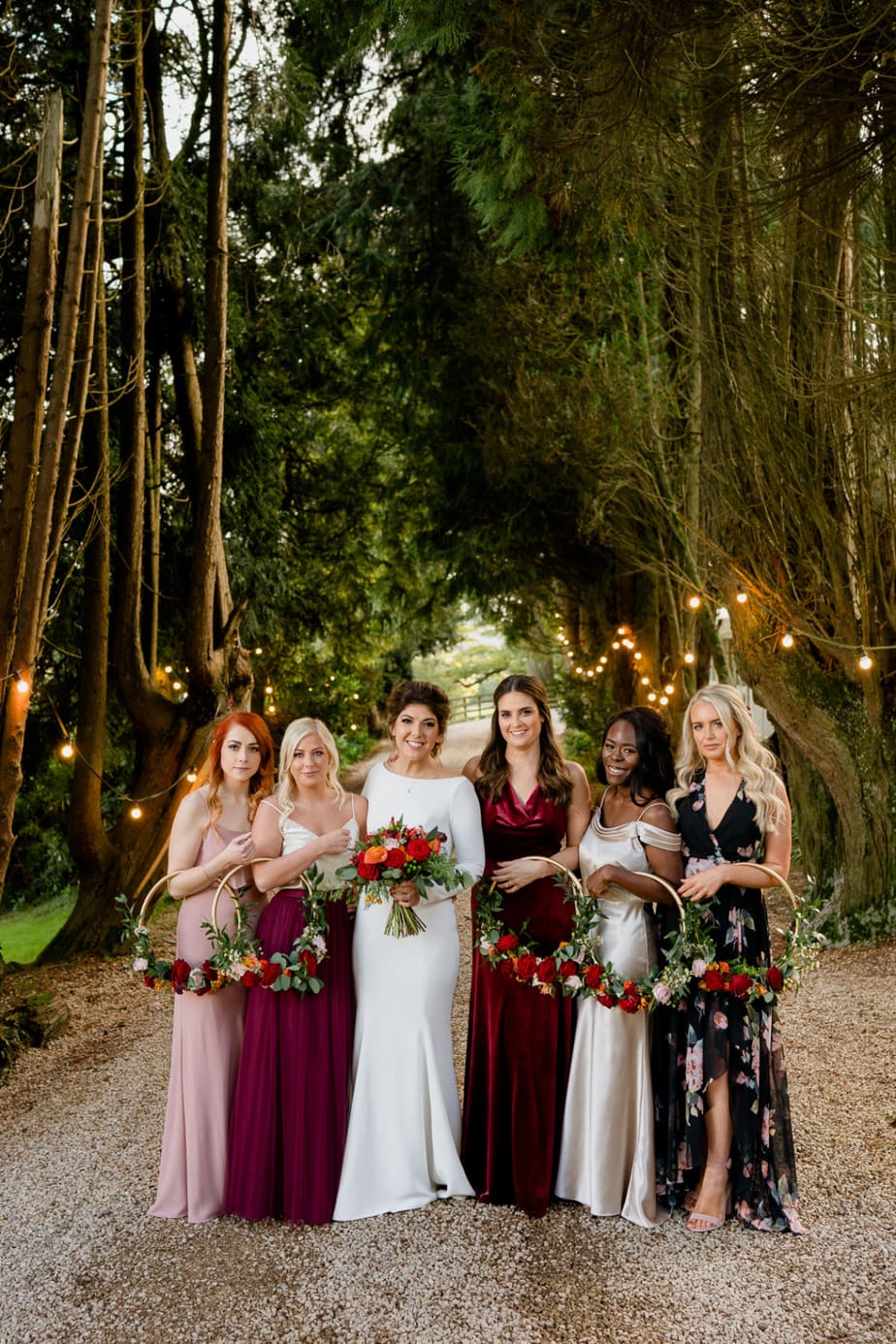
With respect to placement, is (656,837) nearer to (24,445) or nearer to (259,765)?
(259,765)

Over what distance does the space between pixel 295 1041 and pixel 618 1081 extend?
1308mm

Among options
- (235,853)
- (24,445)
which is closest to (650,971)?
(235,853)

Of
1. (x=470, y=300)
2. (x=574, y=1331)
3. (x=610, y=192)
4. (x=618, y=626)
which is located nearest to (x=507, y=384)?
(x=470, y=300)

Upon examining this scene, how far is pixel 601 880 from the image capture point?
4.19 metres

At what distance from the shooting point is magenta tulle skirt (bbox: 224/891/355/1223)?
4.36 m

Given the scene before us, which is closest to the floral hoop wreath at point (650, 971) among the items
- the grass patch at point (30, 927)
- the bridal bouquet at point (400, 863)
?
the bridal bouquet at point (400, 863)

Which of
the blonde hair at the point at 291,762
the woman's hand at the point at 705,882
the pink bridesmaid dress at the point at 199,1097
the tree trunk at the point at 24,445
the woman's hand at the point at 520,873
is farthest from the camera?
the tree trunk at the point at 24,445

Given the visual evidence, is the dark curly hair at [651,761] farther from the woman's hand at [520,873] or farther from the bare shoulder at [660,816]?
the woman's hand at [520,873]

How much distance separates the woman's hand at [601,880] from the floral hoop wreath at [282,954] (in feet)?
3.25

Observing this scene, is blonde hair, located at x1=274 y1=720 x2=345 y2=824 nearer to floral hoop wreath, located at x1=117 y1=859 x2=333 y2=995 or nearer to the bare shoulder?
floral hoop wreath, located at x1=117 y1=859 x2=333 y2=995

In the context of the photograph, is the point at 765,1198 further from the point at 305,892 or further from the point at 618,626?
the point at 618,626

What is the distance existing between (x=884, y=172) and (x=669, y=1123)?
14.7 ft

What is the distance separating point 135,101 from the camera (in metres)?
9.27

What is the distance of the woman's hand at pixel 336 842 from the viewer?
4.40m
